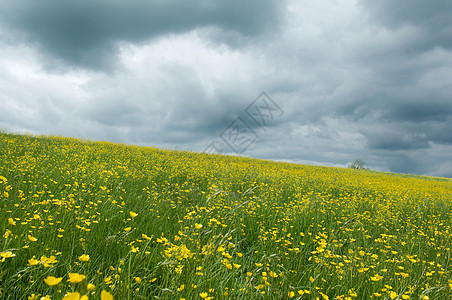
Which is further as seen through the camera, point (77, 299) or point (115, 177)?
point (115, 177)

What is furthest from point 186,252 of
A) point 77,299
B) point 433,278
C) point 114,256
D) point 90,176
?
point 90,176

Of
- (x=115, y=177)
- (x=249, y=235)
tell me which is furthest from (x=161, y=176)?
(x=249, y=235)

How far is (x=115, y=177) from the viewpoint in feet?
21.4

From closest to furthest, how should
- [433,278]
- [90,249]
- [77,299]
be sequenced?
[77,299]
[90,249]
[433,278]

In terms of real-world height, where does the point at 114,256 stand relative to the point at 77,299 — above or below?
below

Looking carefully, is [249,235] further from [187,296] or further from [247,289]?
[187,296]

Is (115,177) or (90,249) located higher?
(115,177)

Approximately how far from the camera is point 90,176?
5.92 metres

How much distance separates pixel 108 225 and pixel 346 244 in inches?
156

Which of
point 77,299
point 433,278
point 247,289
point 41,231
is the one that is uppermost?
point 77,299

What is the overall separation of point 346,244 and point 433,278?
4.46ft

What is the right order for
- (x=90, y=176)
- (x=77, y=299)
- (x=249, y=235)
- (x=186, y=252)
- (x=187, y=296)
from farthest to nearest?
(x=90, y=176), (x=249, y=235), (x=186, y=252), (x=187, y=296), (x=77, y=299)

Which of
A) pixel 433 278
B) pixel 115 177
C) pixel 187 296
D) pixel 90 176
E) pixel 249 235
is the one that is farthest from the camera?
pixel 115 177

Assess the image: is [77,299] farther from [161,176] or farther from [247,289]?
[161,176]
